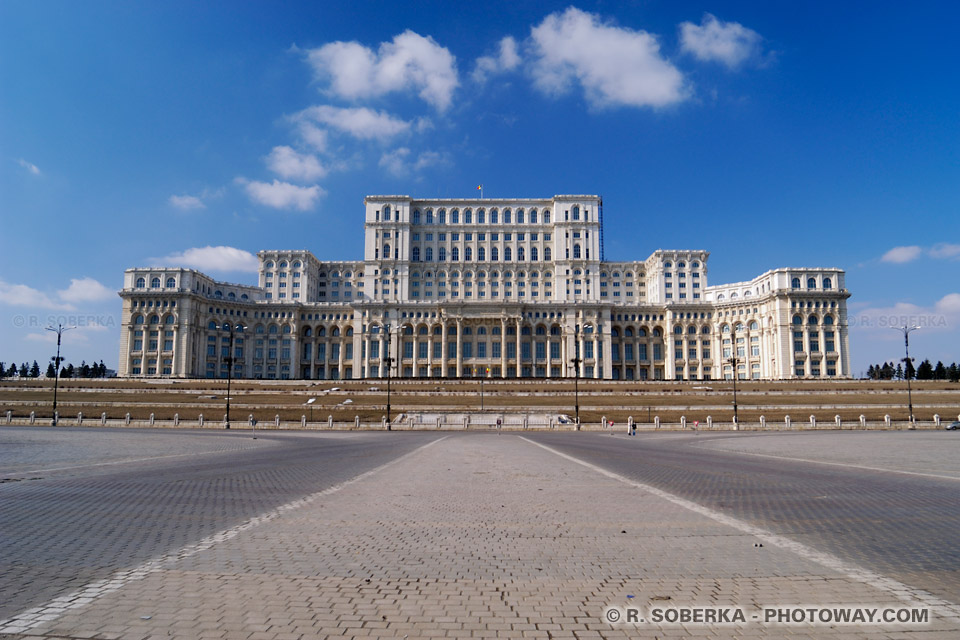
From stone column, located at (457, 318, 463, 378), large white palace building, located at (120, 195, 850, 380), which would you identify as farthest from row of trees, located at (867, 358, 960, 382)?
stone column, located at (457, 318, 463, 378)

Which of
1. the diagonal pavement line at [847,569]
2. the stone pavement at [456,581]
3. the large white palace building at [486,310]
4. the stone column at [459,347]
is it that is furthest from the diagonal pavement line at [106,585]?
the stone column at [459,347]

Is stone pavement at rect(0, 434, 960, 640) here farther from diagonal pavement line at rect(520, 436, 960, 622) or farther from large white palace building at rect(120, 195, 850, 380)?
large white palace building at rect(120, 195, 850, 380)

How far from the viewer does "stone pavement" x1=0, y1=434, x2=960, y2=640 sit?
4.71 m

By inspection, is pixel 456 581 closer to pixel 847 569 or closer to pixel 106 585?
pixel 106 585

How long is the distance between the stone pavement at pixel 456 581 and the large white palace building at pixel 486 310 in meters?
97.3

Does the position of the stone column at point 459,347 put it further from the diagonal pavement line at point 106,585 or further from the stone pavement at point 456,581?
the diagonal pavement line at point 106,585

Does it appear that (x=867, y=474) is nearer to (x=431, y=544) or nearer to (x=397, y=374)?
(x=431, y=544)

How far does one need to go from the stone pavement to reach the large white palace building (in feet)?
319

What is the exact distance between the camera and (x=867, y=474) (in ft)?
51.5

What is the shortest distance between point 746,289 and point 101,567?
127 meters

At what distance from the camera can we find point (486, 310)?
115m

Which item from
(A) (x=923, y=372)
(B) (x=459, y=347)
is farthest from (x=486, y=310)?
(A) (x=923, y=372)

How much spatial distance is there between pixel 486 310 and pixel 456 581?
109286mm

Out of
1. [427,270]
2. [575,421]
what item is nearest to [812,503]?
[575,421]
